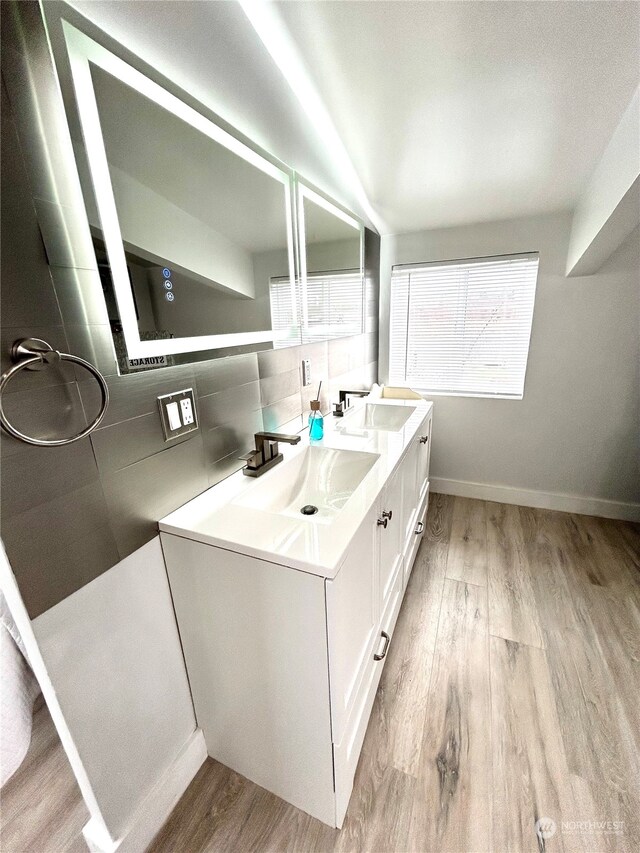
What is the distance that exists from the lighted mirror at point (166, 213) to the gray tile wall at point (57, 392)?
0.05 m

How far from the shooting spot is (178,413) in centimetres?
97

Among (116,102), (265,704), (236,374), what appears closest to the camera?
(116,102)

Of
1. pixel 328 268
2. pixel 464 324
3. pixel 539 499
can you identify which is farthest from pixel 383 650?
pixel 464 324

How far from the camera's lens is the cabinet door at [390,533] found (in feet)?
3.80

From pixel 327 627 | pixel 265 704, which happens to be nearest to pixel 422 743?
pixel 265 704

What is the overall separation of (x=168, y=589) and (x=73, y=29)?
1.32 m

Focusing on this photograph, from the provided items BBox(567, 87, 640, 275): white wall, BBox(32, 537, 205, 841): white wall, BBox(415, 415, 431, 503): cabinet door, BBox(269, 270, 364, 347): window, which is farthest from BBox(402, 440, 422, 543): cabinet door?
BBox(567, 87, 640, 275): white wall

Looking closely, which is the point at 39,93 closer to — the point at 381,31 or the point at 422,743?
the point at 381,31

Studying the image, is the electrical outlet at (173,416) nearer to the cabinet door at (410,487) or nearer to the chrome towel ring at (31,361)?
Result: the chrome towel ring at (31,361)

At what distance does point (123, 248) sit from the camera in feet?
2.54

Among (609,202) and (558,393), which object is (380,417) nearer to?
(558,393)

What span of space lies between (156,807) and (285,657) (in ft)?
2.31

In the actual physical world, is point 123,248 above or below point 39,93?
below

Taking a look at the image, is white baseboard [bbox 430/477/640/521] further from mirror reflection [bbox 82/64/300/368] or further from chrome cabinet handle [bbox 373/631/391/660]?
mirror reflection [bbox 82/64/300/368]
